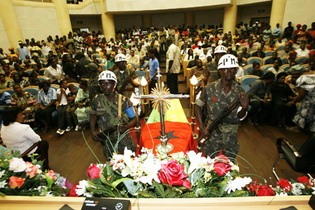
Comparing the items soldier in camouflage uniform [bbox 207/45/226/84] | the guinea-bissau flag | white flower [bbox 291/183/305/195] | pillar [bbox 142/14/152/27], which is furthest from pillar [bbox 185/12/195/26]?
white flower [bbox 291/183/305/195]

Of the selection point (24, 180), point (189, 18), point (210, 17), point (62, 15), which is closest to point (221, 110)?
point (24, 180)

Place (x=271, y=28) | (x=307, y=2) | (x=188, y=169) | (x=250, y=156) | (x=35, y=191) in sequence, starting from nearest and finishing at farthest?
(x=188, y=169) < (x=35, y=191) < (x=250, y=156) < (x=307, y=2) < (x=271, y=28)

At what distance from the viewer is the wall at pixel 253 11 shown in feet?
48.9

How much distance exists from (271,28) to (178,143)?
40.5ft

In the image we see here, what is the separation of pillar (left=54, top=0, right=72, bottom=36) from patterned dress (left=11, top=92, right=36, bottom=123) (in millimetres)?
10566

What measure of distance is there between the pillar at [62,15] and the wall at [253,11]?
47.9 feet

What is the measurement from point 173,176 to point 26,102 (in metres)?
5.06

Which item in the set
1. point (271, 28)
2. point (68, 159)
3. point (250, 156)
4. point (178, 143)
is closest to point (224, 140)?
point (178, 143)

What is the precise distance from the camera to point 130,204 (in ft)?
2.92

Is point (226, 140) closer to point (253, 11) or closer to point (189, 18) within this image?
point (189, 18)

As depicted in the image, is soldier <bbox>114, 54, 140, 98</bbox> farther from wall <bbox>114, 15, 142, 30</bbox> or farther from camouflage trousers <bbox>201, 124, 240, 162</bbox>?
wall <bbox>114, 15, 142, 30</bbox>

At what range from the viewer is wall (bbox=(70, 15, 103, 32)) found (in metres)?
17.3

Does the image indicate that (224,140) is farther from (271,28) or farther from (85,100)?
(271,28)

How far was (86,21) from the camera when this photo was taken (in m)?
Result: 17.7
